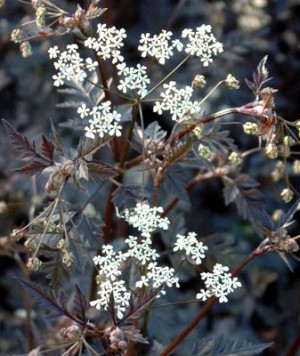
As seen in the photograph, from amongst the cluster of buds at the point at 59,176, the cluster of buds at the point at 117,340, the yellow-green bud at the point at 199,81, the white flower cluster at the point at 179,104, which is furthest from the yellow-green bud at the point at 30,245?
the yellow-green bud at the point at 199,81

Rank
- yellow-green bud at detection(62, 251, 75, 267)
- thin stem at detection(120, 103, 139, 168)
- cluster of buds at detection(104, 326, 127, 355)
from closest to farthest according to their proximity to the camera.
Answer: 1. cluster of buds at detection(104, 326, 127, 355)
2. yellow-green bud at detection(62, 251, 75, 267)
3. thin stem at detection(120, 103, 139, 168)

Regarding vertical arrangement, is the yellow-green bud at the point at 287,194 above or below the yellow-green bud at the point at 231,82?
below

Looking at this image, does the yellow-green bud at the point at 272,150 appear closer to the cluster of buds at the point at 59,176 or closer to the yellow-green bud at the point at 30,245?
the cluster of buds at the point at 59,176

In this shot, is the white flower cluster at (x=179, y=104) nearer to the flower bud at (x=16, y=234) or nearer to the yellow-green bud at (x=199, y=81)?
the yellow-green bud at (x=199, y=81)

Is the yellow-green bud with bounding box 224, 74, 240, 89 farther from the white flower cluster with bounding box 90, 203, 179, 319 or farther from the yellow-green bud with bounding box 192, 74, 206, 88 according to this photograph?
the white flower cluster with bounding box 90, 203, 179, 319

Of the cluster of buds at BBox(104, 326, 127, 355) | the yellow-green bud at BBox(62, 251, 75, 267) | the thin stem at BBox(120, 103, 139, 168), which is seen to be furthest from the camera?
the thin stem at BBox(120, 103, 139, 168)

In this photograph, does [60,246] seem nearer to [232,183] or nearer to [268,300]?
[232,183]

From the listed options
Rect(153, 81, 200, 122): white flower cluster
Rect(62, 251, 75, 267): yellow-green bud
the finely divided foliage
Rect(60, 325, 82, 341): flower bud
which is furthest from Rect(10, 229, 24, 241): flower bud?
Rect(153, 81, 200, 122): white flower cluster

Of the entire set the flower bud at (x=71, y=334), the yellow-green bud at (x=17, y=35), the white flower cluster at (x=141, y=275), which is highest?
the yellow-green bud at (x=17, y=35)

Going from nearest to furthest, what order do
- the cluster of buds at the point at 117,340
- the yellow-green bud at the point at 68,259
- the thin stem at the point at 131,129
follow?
the cluster of buds at the point at 117,340, the yellow-green bud at the point at 68,259, the thin stem at the point at 131,129

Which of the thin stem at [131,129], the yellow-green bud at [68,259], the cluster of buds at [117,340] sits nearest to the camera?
the cluster of buds at [117,340]

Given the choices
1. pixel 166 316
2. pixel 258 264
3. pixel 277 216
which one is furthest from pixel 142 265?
pixel 258 264

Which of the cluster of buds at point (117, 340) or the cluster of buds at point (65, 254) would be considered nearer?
the cluster of buds at point (117, 340)
